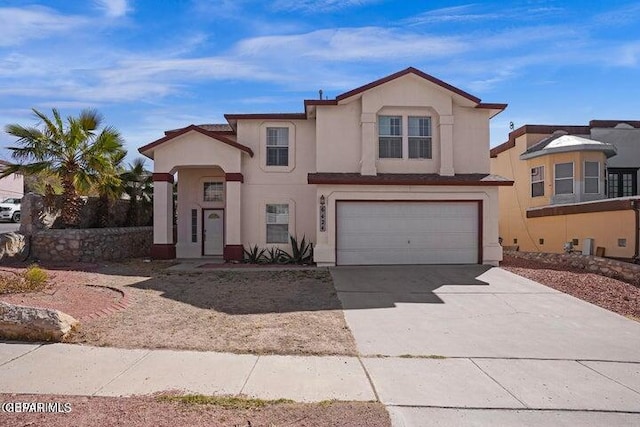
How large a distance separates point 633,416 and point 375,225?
1121 centimetres

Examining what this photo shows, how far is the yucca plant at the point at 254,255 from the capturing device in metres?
16.9

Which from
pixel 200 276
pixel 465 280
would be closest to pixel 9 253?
pixel 200 276

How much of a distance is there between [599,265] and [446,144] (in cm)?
618

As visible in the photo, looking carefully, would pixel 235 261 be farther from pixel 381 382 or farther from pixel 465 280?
pixel 381 382

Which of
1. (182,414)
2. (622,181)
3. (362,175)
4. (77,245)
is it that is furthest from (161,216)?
(622,181)

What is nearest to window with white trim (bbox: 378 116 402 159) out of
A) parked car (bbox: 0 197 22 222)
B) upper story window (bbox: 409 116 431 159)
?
upper story window (bbox: 409 116 431 159)

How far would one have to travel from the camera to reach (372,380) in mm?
6004

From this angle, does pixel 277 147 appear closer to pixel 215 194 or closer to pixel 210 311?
pixel 215 194

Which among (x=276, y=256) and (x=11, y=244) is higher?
(x=11, y=244)

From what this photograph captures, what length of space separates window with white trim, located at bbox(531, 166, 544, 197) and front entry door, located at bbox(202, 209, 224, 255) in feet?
45.5

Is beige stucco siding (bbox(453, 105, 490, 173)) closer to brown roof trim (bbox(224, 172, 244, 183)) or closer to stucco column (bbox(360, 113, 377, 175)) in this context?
stucco column (bbox(360, 113, 377, 175))

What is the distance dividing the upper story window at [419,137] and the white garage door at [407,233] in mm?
1829

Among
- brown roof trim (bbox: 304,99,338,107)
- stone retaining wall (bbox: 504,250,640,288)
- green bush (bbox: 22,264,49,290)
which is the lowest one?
stone retaining wall (bbox: 504,250,640,288)

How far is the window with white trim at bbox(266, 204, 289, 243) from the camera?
1759 centimetres
